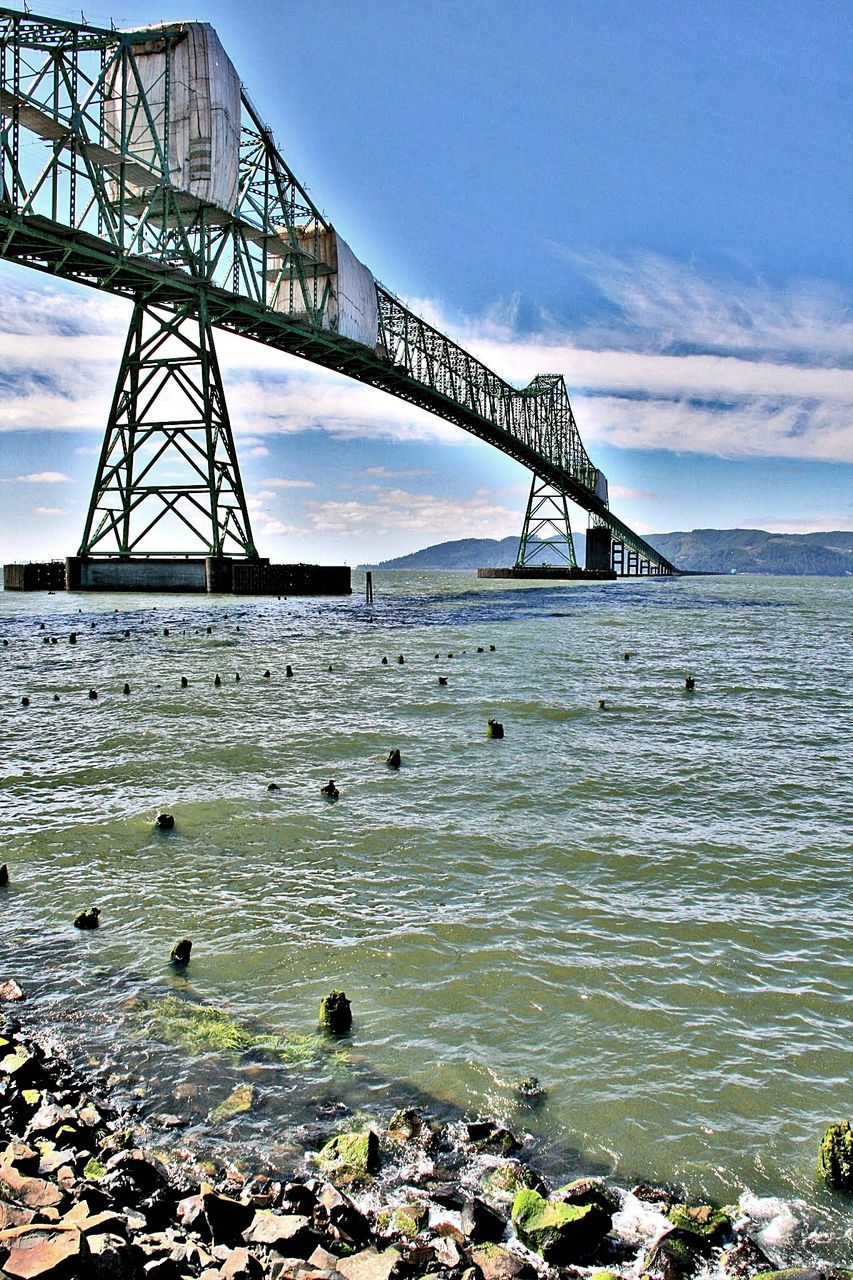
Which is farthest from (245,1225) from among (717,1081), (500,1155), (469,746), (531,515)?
(531,515)

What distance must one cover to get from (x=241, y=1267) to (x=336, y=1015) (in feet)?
5.87

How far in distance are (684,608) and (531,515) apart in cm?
6367

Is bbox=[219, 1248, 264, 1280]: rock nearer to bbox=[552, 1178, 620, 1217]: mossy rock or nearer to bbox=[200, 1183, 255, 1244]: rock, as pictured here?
bbox=[200, 1183, 255, 1244]: rock

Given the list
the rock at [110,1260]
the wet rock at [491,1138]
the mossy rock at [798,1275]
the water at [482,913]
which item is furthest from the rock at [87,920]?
the mossy rock at [798,1275]

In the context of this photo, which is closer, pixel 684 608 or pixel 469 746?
pixel 469 746

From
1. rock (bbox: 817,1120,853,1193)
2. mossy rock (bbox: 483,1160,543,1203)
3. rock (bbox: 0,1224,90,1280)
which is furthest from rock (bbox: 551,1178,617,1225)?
rock (bbox: 0,1224,90,1280)

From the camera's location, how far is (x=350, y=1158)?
3365 mm

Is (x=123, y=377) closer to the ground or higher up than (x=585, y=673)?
higher up

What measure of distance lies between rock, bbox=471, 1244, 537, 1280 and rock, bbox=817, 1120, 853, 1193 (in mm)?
1367

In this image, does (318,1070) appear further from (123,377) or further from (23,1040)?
(123,377)

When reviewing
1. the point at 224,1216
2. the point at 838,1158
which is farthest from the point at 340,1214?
the point at 838,1158

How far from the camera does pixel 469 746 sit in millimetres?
11555

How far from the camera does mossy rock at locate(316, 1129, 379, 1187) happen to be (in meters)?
3.29

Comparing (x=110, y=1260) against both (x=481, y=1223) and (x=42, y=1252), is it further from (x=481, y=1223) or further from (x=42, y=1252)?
(x=481, y=1223)
